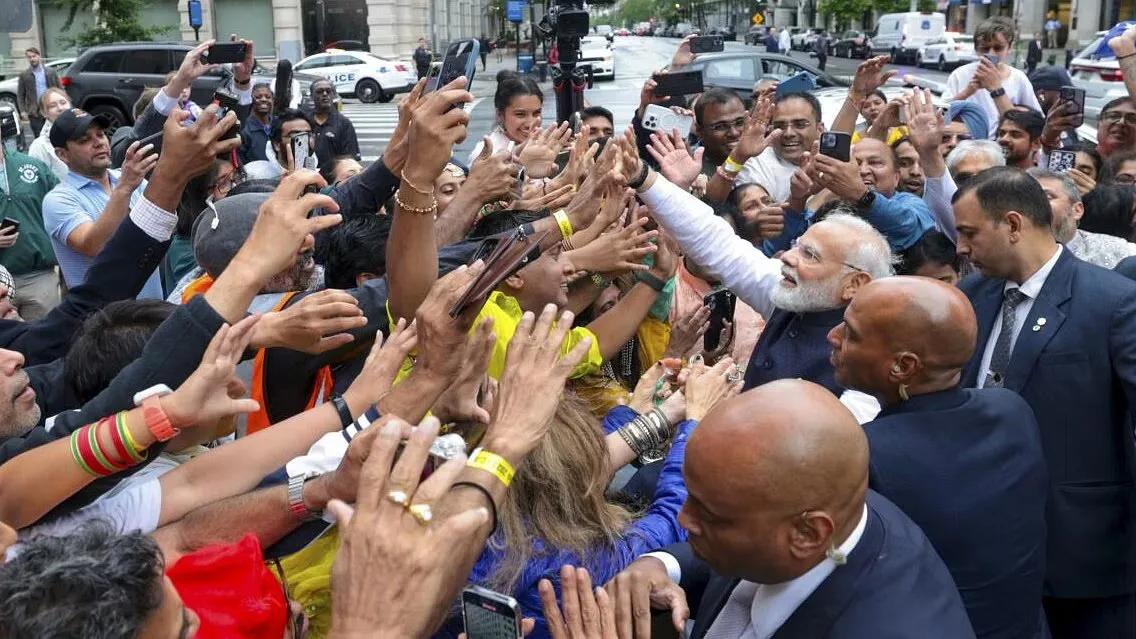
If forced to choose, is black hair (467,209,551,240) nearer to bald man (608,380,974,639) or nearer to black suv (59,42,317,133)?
bald man (608,380,974,639)

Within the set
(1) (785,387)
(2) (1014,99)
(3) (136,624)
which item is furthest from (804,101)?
(3) (136,624)

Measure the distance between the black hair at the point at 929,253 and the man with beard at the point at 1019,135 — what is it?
6.45 feet

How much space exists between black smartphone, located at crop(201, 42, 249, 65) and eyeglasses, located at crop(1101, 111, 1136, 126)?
5665mm

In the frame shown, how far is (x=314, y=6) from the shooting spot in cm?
3859

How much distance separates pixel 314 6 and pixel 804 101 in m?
35.6

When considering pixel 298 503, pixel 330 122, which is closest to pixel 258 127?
pixel 330 122

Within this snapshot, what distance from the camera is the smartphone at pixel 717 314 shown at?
164 inches

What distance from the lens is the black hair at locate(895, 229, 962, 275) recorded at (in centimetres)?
468

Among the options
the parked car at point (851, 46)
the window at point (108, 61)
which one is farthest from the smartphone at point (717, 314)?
the parked car at point (851, 46)

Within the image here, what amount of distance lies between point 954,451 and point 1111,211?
10.4 feet

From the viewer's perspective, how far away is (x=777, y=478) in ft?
5.65

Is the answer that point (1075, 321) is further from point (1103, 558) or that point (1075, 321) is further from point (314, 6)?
point (314, 6)

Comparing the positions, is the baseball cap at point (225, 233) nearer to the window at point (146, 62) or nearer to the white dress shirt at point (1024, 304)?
the white dress shirt at point (1024, 304)

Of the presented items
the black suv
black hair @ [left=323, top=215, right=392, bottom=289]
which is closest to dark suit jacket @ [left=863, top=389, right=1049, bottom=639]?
black hair @ [left=323, top=215, right=392, bottom=289]
